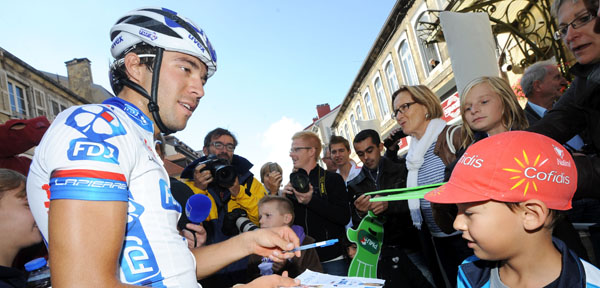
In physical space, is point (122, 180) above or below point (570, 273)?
above

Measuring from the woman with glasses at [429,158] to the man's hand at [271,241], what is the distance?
1.69 m

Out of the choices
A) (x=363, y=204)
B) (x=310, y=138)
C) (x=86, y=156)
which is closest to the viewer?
(x=86, y=156)

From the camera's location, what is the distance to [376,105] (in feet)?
72.5

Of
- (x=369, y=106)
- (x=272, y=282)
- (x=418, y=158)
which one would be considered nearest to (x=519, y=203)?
(x=272, y=282)

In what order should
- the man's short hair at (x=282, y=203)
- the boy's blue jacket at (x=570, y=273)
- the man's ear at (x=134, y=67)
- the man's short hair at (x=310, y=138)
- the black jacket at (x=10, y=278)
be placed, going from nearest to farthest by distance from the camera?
the boy's blue jacket at (x=570, y=273), the man's ear at (x=134, y=67), the black jacket at (x=10, y=278), the man's short hair at (x=282, y=203), the man's short hair at (x=310, y=138)

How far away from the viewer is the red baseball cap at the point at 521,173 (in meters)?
1.48

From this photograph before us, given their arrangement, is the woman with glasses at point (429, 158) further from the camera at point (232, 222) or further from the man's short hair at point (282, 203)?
the camera at point (232, 222)

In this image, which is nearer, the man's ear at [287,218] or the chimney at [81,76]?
the man's ear at [287,218]

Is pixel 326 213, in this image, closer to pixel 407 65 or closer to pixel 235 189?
pixel 235 189

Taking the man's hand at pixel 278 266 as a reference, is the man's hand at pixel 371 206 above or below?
above

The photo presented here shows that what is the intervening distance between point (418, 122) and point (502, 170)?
218 cm

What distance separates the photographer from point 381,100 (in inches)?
846

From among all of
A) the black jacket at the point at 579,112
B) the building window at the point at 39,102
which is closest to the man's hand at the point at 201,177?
the black jacket at the point at 579,112

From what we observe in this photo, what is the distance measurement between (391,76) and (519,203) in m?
18.3
